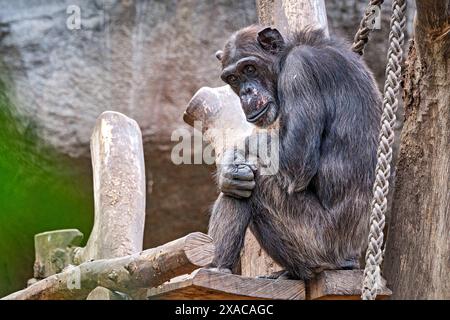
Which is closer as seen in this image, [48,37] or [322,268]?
[322,268]

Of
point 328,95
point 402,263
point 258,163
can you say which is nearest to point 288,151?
point 258,163

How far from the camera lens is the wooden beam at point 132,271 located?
3.77 m

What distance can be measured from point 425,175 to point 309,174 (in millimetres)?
740

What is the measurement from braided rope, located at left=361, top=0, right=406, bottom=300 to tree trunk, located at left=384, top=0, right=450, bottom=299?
0.24 meters

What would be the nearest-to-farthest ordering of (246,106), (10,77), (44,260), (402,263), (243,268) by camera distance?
(402,263) < (246,106) < (243,268) < (44,260) < (10,77)

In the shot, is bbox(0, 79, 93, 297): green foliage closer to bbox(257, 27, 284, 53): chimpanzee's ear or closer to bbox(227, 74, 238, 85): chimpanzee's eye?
bbox(227, 74, 238, 85): chimpanzee's eye

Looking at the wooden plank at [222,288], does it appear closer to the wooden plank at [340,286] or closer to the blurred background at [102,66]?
the wooden plank at [340,286]

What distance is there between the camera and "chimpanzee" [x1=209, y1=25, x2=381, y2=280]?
459cm

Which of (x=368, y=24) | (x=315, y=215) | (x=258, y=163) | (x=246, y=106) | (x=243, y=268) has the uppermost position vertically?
(x=368, y=24)

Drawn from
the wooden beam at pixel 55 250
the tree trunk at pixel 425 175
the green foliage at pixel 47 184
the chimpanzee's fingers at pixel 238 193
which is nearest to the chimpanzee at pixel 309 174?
the chimpanzee's fingers at pixel 238 193

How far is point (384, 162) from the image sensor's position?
3795mm

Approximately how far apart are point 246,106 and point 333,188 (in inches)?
31.6

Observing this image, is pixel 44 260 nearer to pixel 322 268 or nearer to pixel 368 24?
pixel 322 268

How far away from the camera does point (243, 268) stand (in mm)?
5578
